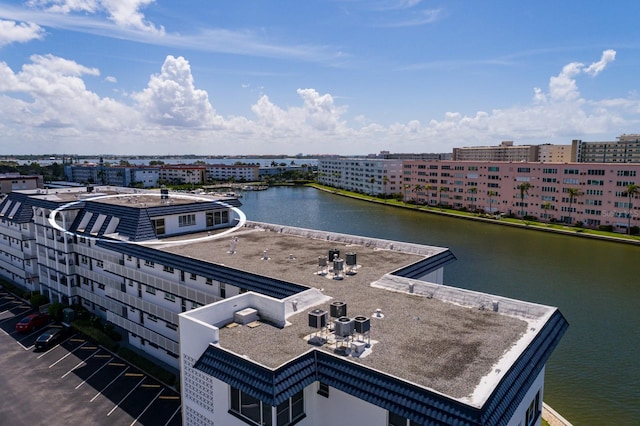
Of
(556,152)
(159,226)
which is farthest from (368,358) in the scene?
(556,152)

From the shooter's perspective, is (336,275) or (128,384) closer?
(336,275)

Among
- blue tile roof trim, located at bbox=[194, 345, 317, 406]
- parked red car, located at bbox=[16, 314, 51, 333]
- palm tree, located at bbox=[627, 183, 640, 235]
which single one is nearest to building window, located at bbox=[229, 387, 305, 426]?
blue tile roof trim, located at bbox=[194, 345, 317, 406]

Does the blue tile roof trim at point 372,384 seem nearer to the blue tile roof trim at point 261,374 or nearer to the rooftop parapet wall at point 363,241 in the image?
the blue tile roof trim at point 261,374

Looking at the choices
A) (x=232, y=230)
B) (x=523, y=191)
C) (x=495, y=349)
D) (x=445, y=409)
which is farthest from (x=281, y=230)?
(x=523, y=191)

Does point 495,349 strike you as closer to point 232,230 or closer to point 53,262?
point 232,230

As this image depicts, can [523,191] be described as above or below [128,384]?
above

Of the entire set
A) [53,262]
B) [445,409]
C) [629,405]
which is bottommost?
[629,405]

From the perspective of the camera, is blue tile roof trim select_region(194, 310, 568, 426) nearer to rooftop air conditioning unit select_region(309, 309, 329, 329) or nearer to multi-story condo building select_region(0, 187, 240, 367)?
rooftop air conditioning unit select_region(309, 309, 329, 329)
